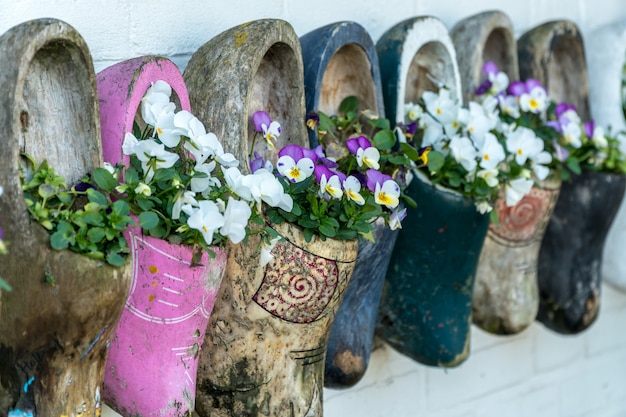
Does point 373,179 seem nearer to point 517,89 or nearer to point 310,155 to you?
point 310,155

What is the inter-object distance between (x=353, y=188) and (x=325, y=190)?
3cm

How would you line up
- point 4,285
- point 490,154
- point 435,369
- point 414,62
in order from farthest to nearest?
point 435,369, point 414,62, point 490,154, point 4,285

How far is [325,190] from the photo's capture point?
1.06 metres

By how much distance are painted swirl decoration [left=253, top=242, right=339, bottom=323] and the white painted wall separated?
320 mm

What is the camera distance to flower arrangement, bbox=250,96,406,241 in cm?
106

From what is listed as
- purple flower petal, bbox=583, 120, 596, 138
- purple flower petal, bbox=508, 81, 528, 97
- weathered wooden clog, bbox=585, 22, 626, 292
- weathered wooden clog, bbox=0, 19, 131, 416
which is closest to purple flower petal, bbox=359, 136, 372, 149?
weathered wooden clog, bbox=0, 19, 131, 416

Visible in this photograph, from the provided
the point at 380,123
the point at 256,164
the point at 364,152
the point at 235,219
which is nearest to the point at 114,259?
the point at 235,219

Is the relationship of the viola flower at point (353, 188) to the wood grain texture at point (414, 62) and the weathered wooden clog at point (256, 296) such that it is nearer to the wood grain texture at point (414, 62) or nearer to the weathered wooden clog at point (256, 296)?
the weathered wooden clog at point (256, 296)

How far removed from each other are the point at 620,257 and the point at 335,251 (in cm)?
101

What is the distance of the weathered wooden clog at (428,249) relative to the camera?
4.42ft

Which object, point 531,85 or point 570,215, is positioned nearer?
point 531,85

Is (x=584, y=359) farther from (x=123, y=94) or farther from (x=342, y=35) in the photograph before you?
(x=123, y=94)

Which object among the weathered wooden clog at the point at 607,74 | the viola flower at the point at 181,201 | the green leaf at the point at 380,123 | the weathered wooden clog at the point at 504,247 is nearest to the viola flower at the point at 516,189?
the weathered wooden clog at the point at 504,247

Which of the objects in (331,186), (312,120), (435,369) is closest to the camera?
(331,186)
